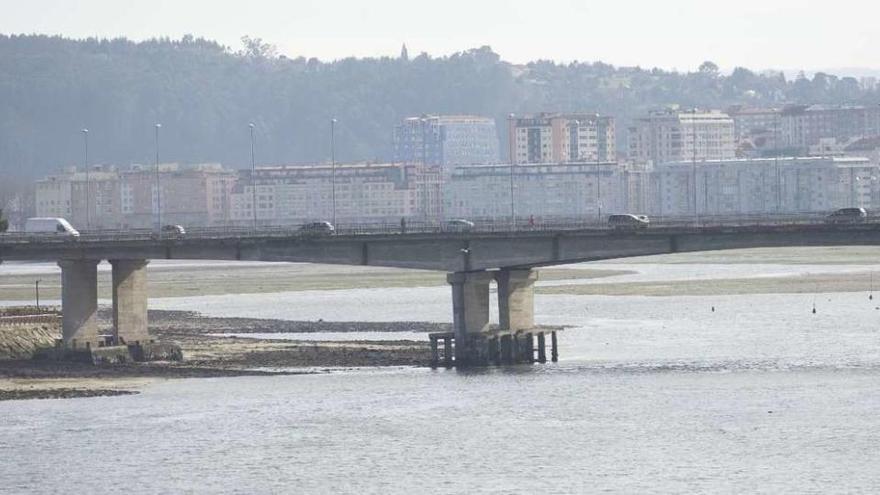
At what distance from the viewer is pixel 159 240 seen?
121938 millimetres

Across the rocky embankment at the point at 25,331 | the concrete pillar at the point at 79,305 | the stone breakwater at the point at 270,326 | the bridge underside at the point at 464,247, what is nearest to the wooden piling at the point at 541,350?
the bridge underside at the point at 464,247

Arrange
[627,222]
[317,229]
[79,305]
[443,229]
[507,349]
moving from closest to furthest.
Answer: [507,349], [79,305], [443,229], [627,222], [317,229]

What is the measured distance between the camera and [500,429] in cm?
9175

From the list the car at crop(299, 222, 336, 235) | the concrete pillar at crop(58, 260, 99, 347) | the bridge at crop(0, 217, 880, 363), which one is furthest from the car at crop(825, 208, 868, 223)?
the concrete pillar at crop(58, 260, 99, 347)

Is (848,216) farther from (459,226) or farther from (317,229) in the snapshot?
(317,229)

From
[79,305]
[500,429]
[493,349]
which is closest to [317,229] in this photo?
[79,305]

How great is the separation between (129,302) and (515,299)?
775 inches

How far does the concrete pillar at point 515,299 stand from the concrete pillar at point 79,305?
20142 mm

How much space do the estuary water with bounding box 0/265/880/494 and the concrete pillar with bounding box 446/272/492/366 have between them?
9.26 feet

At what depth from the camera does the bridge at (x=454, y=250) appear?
115688mm

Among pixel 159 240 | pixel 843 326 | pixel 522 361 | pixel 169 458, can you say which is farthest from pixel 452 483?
pixel 843 326

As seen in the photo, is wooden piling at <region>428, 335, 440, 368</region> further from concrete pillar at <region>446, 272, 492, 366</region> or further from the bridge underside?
the bridge underside

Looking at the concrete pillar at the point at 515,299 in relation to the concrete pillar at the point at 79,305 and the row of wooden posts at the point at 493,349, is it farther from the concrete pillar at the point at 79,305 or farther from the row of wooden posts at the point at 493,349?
the concrete pillar at the point at 79,305

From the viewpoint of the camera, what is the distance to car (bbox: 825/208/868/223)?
115938mm
